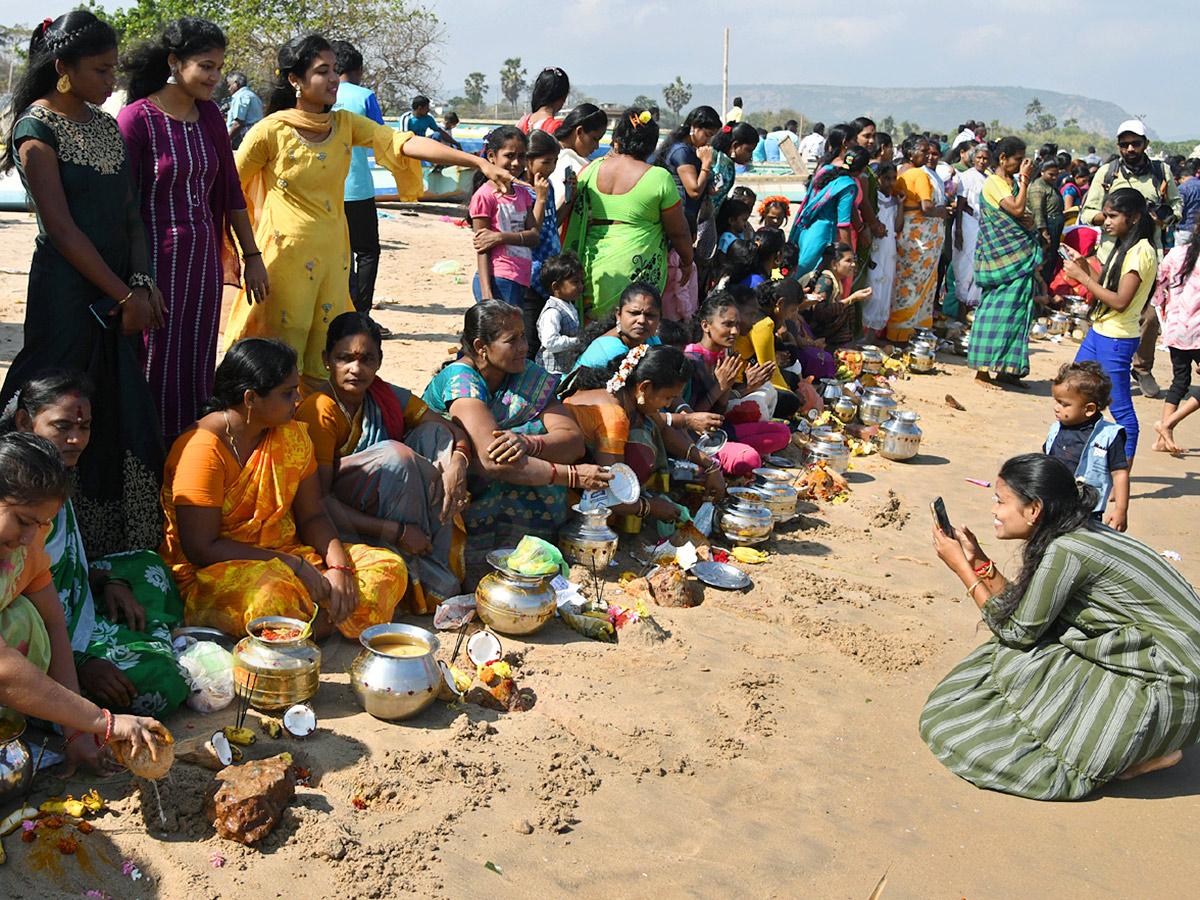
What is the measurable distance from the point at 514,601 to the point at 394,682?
30.6 inches

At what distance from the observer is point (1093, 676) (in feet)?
11.9

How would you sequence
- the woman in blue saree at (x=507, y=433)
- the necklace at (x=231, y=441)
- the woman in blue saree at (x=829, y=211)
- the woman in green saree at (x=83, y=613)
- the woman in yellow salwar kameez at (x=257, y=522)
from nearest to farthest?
the woman in green saree at (x=83, y=613) < the woman in yellow salwar kameez at (x=257, y=522) < the necklace at (x=231, y=441) < the woman in blue saree at (x=507, y=433) < the woman in blue saree at (x=829, y=211)

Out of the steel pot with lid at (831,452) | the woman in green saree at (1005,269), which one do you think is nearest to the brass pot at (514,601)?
the steel pot with lid at (831,452)

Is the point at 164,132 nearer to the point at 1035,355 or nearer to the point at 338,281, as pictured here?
the point at 338,281

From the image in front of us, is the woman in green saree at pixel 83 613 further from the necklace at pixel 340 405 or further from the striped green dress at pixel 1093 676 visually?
the striped green dress at pixel 1093 676

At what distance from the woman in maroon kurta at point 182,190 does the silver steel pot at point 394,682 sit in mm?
1425

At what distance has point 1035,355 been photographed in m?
11.8

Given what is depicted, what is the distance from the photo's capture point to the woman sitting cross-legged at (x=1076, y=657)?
3.55m

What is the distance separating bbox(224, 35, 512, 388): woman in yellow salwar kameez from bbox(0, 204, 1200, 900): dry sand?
1593mm

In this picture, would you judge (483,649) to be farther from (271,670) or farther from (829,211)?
(829,211)

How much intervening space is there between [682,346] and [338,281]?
2055mm

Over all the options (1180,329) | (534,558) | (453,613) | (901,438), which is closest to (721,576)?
(534,558)

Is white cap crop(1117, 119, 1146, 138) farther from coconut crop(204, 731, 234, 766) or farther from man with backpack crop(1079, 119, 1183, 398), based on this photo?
coconut crop(204, 731, 234, 766)

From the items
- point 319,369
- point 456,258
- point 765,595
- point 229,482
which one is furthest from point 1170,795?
point 456,258
